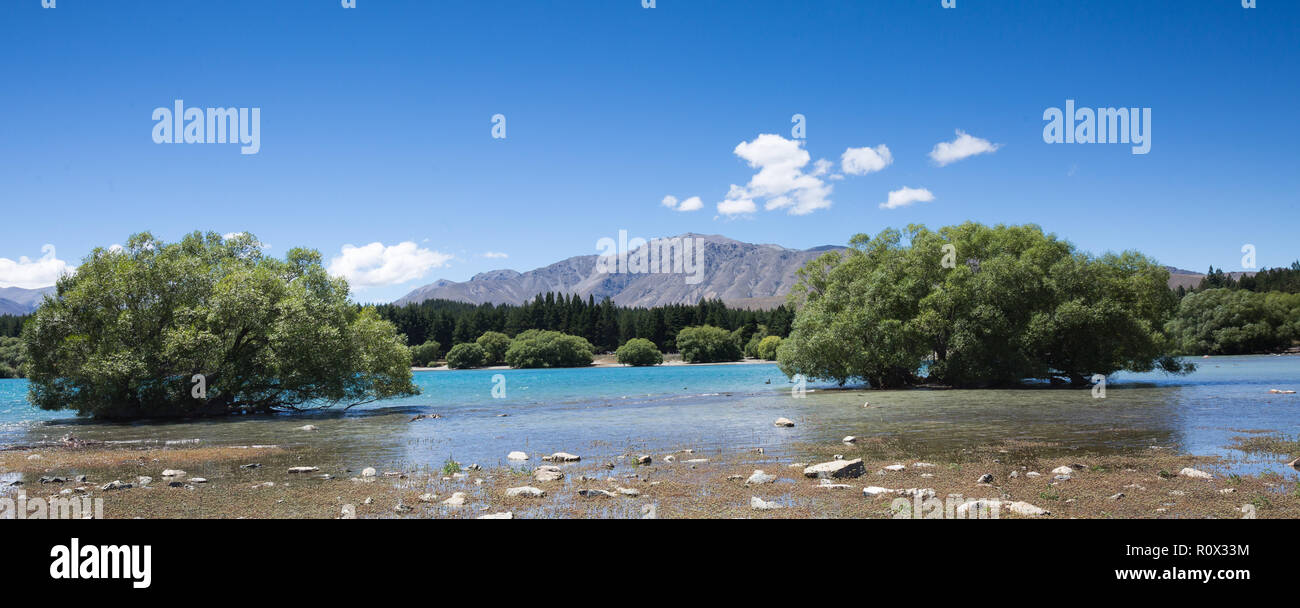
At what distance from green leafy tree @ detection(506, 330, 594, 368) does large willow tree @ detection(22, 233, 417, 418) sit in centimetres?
11107

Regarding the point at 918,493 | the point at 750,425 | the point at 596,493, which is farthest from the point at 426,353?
the point at 918,493

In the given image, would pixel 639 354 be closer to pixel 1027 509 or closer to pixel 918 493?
pixel 918 493

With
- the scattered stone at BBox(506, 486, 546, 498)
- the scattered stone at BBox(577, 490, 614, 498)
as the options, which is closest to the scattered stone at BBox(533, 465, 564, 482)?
the scattered stone at BBox(506, 486, 546, 498)

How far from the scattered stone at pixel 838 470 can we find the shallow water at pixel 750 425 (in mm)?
5078

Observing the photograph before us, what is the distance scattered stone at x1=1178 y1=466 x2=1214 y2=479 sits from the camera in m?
16.3

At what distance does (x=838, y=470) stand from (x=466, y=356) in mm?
155505

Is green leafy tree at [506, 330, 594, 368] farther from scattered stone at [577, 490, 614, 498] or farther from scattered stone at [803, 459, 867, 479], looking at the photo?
scattered stone at [577, 490, 614, 498]

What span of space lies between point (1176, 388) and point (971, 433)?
37224 mm

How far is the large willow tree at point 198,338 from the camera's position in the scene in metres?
39.4

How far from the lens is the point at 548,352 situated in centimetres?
16112

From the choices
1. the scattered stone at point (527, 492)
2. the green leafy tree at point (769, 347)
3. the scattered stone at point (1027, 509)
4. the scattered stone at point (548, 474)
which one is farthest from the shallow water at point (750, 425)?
the green leafy tree at point (769, 347)

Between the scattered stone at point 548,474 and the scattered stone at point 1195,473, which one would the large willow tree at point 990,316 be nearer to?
the scattered stone at point 1195,473
